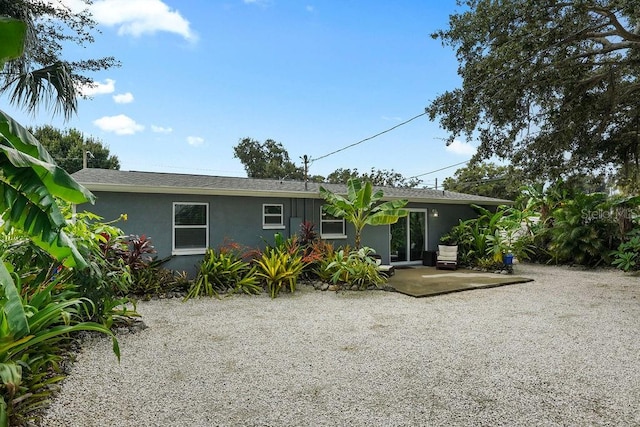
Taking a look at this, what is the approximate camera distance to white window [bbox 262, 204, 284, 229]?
1038cm

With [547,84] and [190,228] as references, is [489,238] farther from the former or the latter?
[190,228]

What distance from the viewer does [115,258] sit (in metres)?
6.73

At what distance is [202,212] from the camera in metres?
9.62

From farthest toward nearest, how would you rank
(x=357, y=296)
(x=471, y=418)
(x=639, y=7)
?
(x=357, y=296), (x=639, y=7), (x=471, y=418)

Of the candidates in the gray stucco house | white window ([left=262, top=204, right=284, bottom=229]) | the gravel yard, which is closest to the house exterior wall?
the gray stucco house

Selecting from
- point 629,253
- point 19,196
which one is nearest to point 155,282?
point 19,196

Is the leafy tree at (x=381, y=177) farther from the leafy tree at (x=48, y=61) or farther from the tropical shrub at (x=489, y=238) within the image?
the leafy tree at (x=48, y=61)

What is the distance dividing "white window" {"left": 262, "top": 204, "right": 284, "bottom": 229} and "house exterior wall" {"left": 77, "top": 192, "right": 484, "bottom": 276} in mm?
102

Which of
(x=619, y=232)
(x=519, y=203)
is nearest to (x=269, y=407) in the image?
(x=619, y=232)

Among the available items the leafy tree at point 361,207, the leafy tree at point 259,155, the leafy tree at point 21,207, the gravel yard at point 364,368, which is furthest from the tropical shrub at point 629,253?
the leafy tree at point 259,155

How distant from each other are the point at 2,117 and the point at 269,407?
3179mm

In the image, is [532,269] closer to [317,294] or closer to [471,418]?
[317,294]

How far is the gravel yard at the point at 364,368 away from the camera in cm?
300

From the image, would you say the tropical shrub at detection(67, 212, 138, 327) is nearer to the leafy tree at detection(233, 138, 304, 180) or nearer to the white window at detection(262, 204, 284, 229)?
the white window at detection(262, 204, 284, 229)
